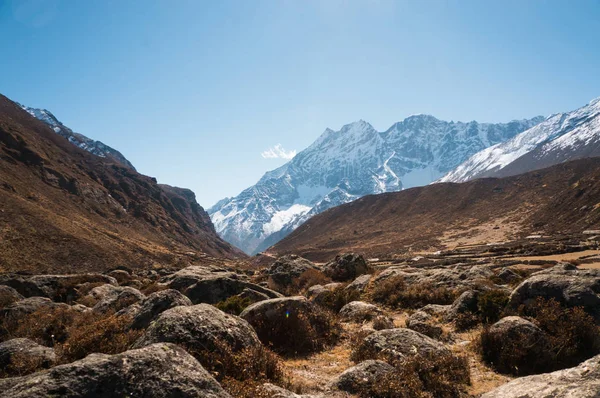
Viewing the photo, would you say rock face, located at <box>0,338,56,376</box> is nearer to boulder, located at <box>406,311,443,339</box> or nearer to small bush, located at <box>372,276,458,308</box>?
boulder, located at <box>406,311,443,339</box>

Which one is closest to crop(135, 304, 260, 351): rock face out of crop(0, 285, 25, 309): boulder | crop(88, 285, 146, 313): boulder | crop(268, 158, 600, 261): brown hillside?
crop(88, 285, 146, 313): boulder

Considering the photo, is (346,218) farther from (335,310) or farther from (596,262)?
(335,310)

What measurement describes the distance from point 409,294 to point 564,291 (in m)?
7.08

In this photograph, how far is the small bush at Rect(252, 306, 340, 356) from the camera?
9828 mm

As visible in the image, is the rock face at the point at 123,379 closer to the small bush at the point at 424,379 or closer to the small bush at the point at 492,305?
the small bush at the point at 424,379

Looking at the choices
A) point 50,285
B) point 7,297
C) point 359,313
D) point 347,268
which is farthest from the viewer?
point 347,268

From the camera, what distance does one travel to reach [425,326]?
35.6 feet

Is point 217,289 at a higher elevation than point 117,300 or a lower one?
lower

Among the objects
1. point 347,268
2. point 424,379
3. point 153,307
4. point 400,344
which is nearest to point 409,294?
point 400,344

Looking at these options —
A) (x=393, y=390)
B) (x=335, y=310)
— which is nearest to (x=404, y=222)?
(x=335, y=310)

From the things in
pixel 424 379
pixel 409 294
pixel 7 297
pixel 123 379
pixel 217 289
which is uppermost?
pixel 7 297

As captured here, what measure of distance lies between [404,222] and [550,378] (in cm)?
13398

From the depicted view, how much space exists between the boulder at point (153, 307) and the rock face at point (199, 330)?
309 centimetres

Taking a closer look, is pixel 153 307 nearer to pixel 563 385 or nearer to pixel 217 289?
pixel 217 289
